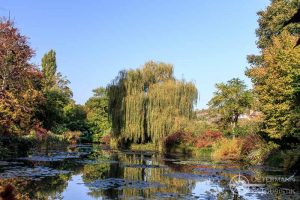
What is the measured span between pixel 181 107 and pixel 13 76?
15.6 metres

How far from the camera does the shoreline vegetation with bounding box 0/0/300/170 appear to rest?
21359 mm

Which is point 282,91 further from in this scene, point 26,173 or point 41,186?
point 41,186

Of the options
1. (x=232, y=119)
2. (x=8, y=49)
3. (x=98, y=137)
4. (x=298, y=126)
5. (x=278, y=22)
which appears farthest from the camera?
(x=98, y=137)

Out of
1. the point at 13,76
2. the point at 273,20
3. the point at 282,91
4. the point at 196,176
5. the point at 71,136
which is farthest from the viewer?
the point at 71,136

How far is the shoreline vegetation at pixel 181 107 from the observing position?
21.4 metres

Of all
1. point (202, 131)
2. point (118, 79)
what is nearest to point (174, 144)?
point (202, 131)

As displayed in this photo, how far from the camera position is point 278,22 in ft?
105

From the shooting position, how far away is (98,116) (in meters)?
60.7

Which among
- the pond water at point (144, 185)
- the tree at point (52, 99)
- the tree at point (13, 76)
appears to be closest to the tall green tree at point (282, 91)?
the pond water at point (144, 185)

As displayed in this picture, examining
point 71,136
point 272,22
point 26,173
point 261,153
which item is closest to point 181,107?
point 272,22

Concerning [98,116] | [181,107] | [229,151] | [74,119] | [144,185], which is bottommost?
[144,185]

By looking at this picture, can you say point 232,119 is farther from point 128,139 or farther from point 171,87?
point 128,139

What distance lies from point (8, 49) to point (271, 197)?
16110mm

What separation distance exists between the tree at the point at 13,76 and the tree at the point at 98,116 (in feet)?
111
